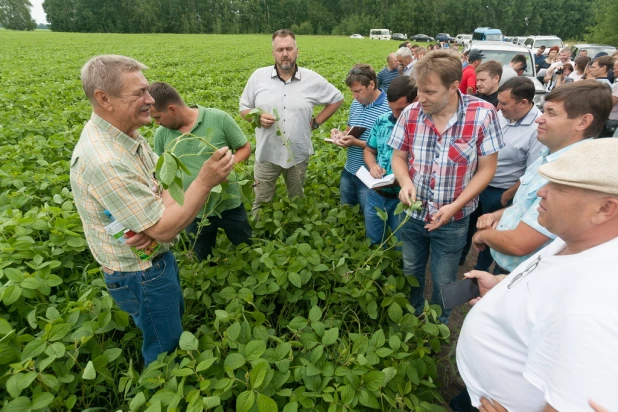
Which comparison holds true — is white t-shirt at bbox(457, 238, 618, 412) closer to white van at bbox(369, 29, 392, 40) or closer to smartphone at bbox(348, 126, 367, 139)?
smartphone at bbox(348, 126, 367, 139)

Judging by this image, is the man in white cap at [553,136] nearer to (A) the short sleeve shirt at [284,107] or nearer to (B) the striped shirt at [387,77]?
(A) the short sleeve shirt at [284,107]

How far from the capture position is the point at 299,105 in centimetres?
321

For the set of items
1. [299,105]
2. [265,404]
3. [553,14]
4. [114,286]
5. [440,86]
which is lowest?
[265,404]

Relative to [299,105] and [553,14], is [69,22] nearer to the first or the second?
[299,105]

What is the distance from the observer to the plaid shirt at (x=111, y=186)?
140cm

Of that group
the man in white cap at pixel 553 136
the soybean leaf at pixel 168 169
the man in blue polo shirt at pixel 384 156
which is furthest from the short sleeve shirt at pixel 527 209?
the soybean leaf at pixel 168 169

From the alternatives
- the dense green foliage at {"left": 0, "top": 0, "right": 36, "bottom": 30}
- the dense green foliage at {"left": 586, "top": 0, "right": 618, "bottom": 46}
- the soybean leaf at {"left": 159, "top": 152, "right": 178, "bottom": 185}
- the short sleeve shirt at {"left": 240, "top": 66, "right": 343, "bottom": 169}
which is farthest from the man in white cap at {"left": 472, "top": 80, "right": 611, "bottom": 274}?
the dense green foliage at {"left": 0, "top": 0, "right": 36, "bottom": 30}

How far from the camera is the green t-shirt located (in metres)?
2.44

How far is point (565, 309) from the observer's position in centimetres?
89

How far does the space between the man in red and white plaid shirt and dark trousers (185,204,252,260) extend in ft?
3.90

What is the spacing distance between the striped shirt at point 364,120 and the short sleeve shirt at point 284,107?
1.46 feet

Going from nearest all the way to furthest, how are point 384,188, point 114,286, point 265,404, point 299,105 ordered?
point 265,404 → point 114,286 → point 384,188 → point 299,105

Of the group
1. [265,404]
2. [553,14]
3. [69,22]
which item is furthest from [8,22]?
[553,14]

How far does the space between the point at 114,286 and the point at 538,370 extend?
1695 millimetres
